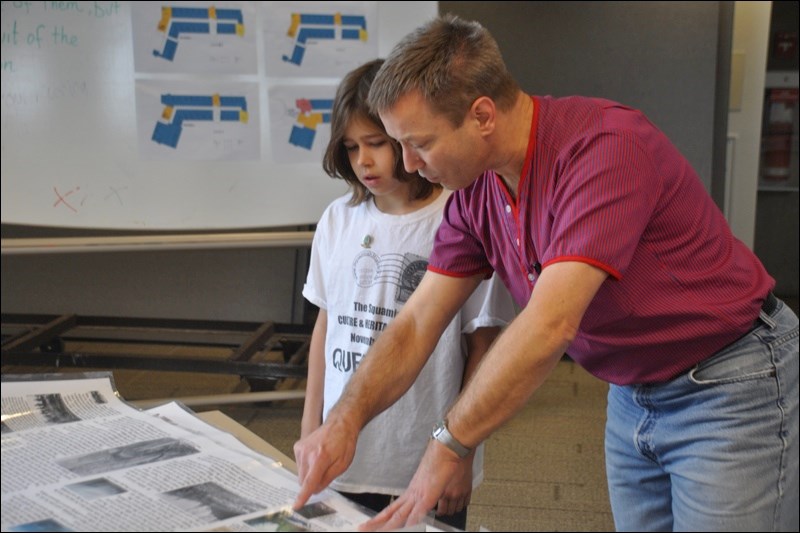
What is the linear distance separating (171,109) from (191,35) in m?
0.23

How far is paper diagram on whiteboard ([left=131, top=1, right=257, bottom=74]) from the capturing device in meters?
2.62

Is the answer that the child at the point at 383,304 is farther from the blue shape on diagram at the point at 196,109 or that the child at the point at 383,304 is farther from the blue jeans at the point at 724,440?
the blue shape on diagram at the point at 196,109

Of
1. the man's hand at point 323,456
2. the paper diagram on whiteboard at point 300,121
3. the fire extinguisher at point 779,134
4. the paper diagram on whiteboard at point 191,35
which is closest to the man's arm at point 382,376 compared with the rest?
the man's hand at point 323,456

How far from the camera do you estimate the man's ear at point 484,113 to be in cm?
103

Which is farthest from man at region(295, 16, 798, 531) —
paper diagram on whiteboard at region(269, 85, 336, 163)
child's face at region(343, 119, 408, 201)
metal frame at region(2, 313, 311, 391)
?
metal frame at region(2, 313, 311, 391)

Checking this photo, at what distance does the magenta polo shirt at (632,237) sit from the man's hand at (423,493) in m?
0.24

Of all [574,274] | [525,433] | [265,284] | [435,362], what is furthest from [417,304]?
[265,284]

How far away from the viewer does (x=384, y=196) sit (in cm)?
150

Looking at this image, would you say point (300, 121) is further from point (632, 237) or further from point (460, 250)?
point (632, 237)

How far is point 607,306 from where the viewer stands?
1031mm

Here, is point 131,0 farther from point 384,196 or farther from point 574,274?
point 574,274

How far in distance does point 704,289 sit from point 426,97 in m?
0.41

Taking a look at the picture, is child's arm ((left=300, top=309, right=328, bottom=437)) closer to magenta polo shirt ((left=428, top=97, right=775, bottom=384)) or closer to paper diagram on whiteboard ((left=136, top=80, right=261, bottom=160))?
magenta polo shirt ((left=428, top=97, right=775, bottom=384))

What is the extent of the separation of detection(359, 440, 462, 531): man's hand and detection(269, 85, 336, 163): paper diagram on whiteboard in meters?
1.85
